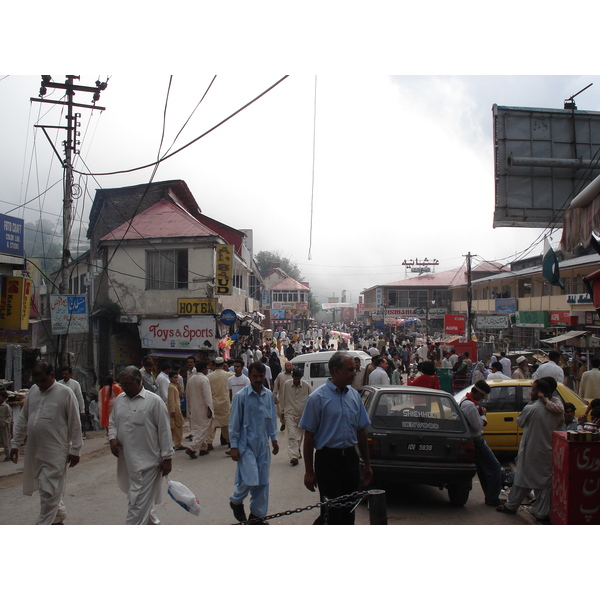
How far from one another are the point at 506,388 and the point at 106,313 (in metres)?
16.1

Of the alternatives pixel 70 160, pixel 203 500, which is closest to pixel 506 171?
pixel 203 500

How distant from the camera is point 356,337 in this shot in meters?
45.7

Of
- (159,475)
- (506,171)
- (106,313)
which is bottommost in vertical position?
(159,475)

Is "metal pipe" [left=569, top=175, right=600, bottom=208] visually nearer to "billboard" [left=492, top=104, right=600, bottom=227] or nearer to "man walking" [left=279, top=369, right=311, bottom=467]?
"billboard" [left=492, top=104, right=600, bottom=227]

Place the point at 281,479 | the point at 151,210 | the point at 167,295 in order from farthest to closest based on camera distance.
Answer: the point at 151,210 → the point at 167,295 → the point at 281,479

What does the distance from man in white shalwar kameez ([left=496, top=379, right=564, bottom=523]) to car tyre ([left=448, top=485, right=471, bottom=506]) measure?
65 cm

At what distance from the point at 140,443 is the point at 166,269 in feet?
53.1

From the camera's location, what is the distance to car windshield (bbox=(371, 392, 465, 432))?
6312 millimetres

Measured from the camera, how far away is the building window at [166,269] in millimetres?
20391

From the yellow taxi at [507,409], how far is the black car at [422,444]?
217 centimetres

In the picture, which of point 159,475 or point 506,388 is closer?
point 159,475

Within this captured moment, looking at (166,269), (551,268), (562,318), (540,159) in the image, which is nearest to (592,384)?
(551,268)

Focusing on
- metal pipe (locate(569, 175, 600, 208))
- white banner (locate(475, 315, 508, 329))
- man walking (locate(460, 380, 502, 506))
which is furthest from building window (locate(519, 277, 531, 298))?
man walking (locate(460, 380, 502, 506))

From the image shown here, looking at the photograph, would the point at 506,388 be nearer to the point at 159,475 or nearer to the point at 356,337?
the point at 159,475
